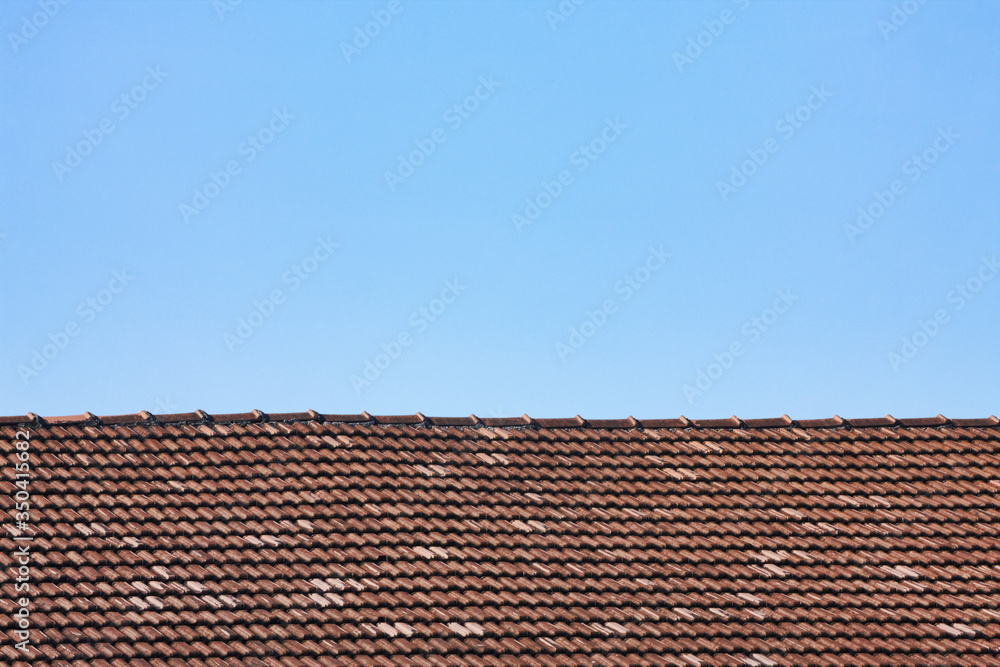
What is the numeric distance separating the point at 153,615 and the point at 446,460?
366 cm

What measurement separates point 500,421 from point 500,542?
215cm

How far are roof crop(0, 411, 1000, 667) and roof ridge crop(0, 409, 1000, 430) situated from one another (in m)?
0.03

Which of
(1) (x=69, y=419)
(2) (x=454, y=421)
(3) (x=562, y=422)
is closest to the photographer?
(1) (x=69, y=419)

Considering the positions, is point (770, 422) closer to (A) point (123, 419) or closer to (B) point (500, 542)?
(B) point (500, 542)

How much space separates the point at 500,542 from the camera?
11008 millimetres

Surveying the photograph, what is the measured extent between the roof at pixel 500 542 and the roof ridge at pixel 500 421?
31 millimetres

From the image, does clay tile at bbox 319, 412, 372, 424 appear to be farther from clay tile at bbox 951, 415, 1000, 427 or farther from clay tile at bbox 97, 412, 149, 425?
clay tile at bbox 951, 415, 1000, 427

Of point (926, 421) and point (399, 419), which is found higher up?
point (926, 421)

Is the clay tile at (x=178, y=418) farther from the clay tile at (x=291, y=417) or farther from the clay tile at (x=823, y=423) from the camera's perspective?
the clay tile at (x=823, y=423)

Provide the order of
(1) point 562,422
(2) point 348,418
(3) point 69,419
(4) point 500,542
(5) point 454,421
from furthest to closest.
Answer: (1) point 562,422
(5) point 454,421
(2) point 348,418
(3) point 69,419
(4) point 500,542

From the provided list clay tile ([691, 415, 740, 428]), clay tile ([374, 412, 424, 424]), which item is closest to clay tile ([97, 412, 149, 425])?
clay tile ([374, 412, 424, 424])

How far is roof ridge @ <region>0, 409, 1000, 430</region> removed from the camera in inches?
473

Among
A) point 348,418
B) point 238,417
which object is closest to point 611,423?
point 348,418

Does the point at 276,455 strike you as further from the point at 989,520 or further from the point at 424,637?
the point at 989,520
